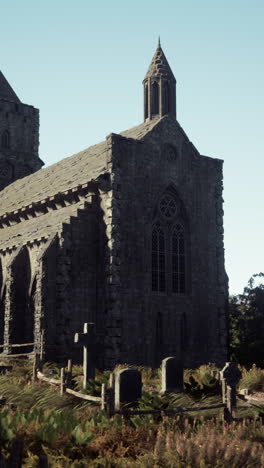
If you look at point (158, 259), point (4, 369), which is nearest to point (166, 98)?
point (158, 259)

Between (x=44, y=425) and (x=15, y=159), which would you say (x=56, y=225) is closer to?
(x=44, y=425)

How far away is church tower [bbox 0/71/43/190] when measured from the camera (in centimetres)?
5806

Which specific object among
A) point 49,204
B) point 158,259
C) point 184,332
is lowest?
point 184,332

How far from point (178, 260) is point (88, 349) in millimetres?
14883

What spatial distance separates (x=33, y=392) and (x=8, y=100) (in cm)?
4525

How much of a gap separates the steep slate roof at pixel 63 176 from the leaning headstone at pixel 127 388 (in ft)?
60.0

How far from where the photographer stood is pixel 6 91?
198 feet

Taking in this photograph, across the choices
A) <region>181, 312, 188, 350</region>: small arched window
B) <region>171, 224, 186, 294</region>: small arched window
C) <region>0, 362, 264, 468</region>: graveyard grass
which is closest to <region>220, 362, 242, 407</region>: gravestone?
<region>0, 362, 264, 468</region>: graveyard grass

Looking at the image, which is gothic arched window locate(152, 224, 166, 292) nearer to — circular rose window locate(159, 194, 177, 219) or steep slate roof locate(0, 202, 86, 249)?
circular rose window locate(159, 194, 177, 219)

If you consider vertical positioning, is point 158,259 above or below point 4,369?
above

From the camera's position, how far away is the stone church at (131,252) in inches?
1227

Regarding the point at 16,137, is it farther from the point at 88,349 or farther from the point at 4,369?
the point at 88,349

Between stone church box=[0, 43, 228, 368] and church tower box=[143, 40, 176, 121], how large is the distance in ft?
0.20

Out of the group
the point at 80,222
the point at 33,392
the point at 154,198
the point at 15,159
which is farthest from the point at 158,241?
the point at 15,159
